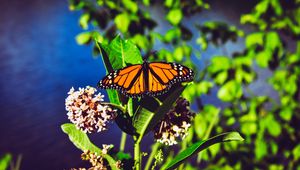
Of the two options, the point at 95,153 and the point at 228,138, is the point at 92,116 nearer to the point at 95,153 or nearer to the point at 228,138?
the point at 95,153

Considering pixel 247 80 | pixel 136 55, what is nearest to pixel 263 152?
pixel 247 80

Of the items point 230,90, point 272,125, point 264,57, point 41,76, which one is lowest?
point 272,125

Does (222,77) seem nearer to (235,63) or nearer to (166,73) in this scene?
(235,63)

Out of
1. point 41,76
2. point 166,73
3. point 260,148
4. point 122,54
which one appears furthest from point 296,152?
point 41,76

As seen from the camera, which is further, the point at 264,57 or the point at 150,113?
the point at 264,57

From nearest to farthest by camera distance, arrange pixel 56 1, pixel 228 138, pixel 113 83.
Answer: pixel 228 138, pixel 113 83, pixel 56 1

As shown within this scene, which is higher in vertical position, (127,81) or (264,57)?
(264,57)
